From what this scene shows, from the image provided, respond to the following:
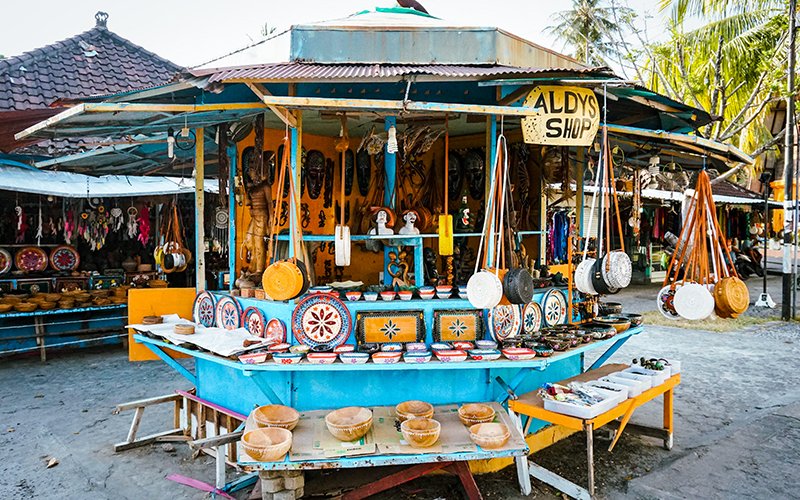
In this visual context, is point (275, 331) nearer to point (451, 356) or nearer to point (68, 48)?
point (451, 356)

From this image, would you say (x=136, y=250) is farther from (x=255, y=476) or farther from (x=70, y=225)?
(x=255, y=476)

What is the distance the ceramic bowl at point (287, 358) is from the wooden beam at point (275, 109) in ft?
5.68

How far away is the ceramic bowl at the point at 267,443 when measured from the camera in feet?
11.0

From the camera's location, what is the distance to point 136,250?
1042 cm

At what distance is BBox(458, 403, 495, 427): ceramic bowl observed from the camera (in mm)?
3869

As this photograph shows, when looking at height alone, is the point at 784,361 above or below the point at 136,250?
below

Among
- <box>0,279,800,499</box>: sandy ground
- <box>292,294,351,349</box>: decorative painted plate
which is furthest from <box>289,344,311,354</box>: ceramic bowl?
<box>0,279,800,499</box>: sandy ground

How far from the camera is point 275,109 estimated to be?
12.8ft

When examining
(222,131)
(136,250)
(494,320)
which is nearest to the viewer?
(494,320)

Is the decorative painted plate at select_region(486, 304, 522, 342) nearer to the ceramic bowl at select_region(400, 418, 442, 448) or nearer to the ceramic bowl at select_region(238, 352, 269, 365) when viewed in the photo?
the ceramic bowl at select_region(400, 418, 442, 448)

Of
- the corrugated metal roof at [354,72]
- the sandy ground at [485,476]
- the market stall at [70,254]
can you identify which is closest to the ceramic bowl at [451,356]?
the sandy ground at [485,476]

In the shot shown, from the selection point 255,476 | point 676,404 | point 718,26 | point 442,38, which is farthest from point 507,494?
point 718,26

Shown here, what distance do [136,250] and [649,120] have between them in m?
9.12

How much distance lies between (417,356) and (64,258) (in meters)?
7.91
